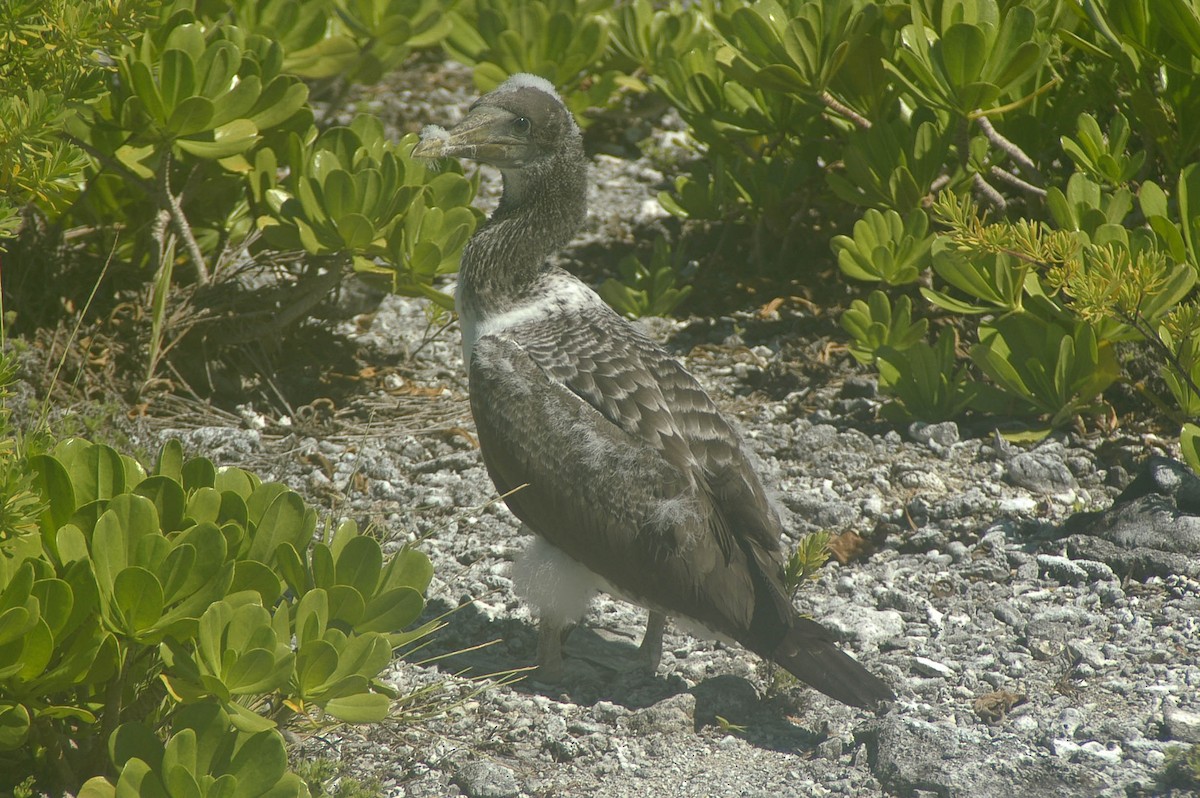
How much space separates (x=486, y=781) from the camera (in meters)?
3.50

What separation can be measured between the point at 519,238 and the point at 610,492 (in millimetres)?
1234

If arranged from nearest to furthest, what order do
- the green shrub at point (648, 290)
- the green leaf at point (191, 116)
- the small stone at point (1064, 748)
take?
the small stone at point (1064, 748) < the green leaf at point (191, 116) < the green shrub at point (648, 290)

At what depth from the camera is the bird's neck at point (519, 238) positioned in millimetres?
4812

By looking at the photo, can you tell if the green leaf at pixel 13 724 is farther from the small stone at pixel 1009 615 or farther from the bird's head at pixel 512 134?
the small stone at pixel 1009 615

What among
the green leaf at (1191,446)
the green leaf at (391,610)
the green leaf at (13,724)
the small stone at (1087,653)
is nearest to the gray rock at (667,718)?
the green leaf at (391,610)

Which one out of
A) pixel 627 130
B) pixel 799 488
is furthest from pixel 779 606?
pixel 627 130

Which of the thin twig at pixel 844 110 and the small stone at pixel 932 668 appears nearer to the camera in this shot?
the small stone at pixel 932 668

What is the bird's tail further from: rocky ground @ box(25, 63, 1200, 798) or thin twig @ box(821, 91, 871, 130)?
thin twig @ box(821, 91, 871, 130)

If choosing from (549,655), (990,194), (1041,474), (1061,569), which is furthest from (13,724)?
(990,194)

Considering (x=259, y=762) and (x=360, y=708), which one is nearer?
(x=259, y=762)

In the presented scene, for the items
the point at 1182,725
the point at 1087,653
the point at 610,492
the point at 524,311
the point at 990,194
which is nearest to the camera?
the point at 1182,725

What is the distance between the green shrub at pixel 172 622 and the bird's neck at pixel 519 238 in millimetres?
1748

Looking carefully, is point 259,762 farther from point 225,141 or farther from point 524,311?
point 225,141

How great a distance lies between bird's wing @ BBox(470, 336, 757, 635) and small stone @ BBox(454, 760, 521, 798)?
86 centimetres
